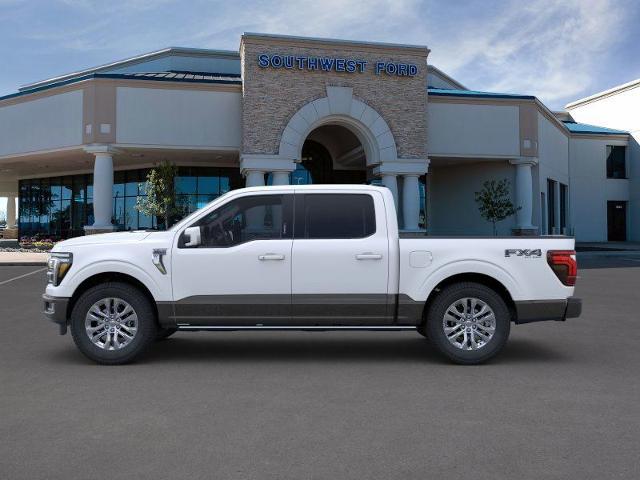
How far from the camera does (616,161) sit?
158 feet

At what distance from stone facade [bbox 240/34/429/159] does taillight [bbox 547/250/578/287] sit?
2251cm

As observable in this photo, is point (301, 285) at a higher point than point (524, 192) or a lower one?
lower

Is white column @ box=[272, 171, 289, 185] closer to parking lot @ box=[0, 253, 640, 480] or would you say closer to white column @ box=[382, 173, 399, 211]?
white column @ box=[382, 173, 399, 211]

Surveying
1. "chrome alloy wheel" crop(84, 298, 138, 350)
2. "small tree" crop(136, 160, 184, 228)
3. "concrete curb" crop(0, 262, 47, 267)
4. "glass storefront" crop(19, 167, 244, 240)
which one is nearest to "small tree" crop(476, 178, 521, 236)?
"glass storefront" crop(19, 167, 244, 240)

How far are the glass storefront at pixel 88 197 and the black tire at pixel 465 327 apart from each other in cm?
2744

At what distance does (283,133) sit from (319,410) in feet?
80.7

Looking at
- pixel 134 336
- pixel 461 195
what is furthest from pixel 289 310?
pixel 461 195

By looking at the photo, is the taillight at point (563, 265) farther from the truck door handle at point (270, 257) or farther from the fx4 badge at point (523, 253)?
the truck door handle at point (270, 257)

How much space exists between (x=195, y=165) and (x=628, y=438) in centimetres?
3378

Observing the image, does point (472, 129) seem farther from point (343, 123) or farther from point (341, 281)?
point (341, 281)

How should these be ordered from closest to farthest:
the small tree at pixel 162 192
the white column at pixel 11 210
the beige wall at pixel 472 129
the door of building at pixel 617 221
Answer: the small tree at pixel 162 192
the beige wall at pixel 472 129
the door of building at pixel 617 221
the white column at pixel 11 210

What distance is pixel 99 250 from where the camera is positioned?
732cm

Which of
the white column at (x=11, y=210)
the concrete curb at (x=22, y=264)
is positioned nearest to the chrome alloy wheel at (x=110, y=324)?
the concrete curb at (x=22, y=264)

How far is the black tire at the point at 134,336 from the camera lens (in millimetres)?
7223
